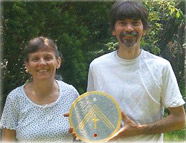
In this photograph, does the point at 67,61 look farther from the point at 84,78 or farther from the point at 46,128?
the point at 46,128

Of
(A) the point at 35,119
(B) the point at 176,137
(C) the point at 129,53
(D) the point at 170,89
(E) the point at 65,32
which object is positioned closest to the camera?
(D) the point at 170,89

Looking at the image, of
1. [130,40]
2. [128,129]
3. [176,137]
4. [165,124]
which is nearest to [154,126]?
[165,124]

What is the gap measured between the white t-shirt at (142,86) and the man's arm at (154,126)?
0.06 m

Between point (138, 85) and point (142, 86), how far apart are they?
0.10 feet

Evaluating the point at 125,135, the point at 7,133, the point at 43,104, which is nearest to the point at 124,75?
the point at 125,135

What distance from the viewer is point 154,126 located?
2783 millimetres

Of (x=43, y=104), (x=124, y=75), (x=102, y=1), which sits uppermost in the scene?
(x=102, y=1)

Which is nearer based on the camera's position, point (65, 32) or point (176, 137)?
point (65, 32)

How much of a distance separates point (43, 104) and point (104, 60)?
58 cm

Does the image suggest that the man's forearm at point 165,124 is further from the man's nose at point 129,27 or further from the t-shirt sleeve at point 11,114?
the t-shirt sleeve at point 11,114

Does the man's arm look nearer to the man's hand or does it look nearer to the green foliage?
the man's hand

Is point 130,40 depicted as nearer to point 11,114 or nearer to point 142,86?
point 142,86

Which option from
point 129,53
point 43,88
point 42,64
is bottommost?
point 43,88

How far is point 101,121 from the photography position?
2922 mm
